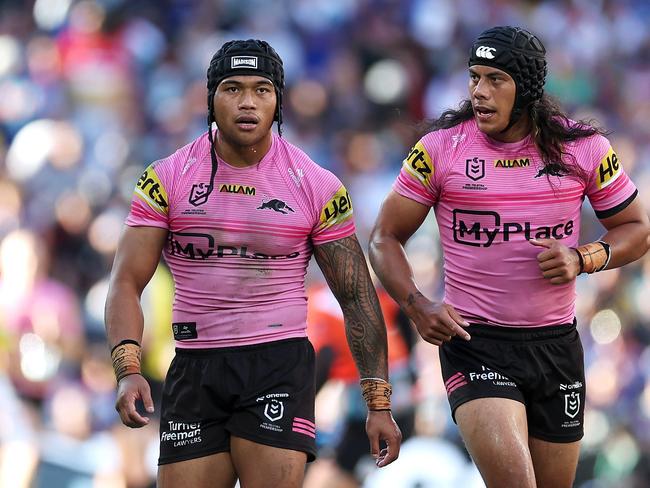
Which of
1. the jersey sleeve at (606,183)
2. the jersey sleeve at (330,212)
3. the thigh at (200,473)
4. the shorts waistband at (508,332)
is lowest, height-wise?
the thigh at (200,473)

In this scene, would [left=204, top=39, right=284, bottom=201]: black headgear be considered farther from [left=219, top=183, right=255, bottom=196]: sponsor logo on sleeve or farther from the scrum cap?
the scrum cap

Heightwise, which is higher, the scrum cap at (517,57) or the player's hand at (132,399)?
A: the scrum cap at (517,57)

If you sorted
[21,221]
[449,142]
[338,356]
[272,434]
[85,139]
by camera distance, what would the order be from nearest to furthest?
[272,434], [449,142], [338,356], [21,221], [85,139]

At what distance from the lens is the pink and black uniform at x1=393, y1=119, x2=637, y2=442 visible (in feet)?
21.1

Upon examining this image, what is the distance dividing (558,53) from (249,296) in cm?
806

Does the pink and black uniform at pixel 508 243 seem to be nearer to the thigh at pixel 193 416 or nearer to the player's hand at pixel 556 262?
the player's hand at pixel 556 262

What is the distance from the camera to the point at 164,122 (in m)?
12.0

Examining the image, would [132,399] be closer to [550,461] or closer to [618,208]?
[550,461]

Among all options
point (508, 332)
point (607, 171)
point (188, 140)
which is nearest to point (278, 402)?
point (508, 332)

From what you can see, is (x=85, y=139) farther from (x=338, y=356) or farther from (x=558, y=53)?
(x=558, y=53)

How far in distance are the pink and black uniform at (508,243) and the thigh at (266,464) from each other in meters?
0.92

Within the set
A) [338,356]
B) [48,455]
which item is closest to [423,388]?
[338,356]

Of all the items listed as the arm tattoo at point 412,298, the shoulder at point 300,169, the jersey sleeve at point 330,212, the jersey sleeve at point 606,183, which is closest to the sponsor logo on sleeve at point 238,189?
the shoulder at point 300,169

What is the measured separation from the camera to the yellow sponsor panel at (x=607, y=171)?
6574 mm
